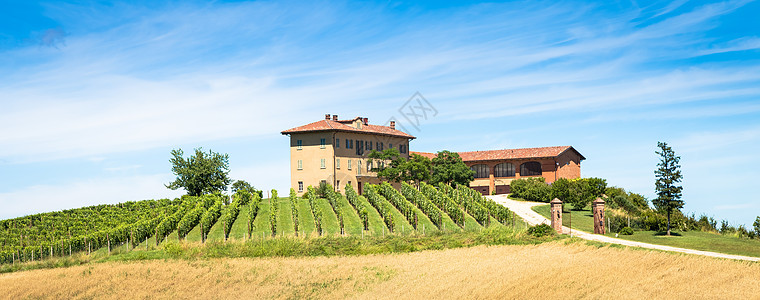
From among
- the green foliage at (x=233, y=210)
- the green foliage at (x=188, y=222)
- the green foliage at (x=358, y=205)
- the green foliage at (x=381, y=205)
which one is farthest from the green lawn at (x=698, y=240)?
the green foliage at (x=188, y=222)

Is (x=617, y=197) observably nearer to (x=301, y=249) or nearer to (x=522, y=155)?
(x=522, y=155)

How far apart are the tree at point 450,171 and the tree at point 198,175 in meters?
22.2

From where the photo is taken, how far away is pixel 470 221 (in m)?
49.8

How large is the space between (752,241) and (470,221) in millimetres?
18978

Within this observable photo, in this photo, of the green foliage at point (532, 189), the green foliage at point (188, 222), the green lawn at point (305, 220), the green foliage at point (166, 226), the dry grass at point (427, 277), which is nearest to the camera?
the dry grass at point (427, 277)

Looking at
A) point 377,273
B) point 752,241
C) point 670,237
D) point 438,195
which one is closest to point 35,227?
point 438,195

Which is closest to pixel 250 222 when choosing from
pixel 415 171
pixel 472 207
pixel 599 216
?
pixel 472 207

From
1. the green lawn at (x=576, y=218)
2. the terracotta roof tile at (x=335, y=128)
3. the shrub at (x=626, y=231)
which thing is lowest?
the shrub at (x=626, y=231)

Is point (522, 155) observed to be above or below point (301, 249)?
above

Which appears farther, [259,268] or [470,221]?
[470,221]

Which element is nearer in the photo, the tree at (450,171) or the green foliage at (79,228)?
the green foliage at (79,228)

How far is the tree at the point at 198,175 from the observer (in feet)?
222

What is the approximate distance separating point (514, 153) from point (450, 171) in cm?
936

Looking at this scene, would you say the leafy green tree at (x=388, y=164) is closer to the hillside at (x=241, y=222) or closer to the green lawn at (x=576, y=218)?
the hillside at (x=241, y=222)
